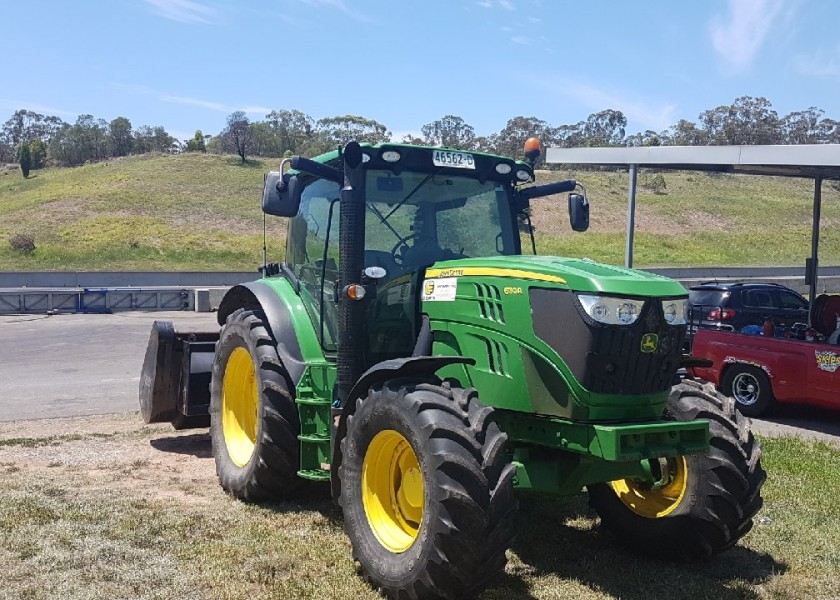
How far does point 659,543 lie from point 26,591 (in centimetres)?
361

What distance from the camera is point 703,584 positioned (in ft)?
16.3

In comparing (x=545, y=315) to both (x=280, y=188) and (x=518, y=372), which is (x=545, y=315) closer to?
(x=518, y=372)

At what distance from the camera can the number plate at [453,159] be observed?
599cm

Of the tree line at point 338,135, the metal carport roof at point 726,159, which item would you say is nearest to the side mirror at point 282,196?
the metal carport roof at point 726,159

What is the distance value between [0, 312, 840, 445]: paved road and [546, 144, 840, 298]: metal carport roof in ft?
A: 11.5

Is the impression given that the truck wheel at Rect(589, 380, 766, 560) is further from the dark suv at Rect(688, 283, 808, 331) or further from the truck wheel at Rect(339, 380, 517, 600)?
the dark suv at Rect(688, 283, 808, 331)

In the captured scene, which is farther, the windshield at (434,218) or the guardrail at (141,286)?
the guardrail at (141,286)

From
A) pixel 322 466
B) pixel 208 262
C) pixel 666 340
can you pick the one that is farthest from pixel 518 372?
pixel 208 262

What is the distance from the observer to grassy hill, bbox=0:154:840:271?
1832 inches

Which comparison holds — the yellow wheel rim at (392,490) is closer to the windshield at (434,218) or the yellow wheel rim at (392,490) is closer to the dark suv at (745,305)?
the windshield at (434,218)

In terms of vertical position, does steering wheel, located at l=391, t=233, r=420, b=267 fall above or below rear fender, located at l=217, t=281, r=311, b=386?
above

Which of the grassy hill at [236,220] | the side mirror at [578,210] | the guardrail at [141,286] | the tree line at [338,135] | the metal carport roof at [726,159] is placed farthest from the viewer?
the tree line at [338,135]

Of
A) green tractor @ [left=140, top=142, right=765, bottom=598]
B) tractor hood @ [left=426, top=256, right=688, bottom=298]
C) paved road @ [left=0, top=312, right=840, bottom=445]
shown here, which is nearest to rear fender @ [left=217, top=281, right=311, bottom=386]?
green tractor @ [left=140, top=142, right=765, bottom=598]

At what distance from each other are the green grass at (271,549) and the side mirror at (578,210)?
212cm
